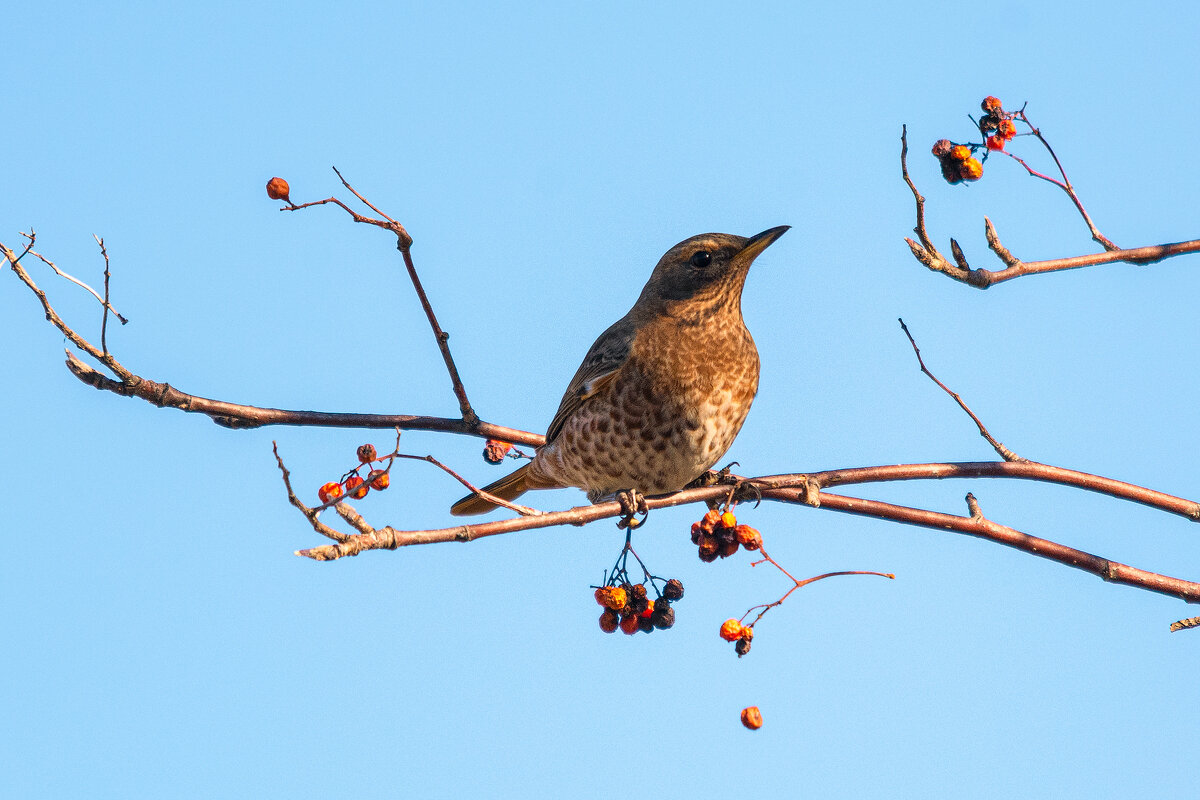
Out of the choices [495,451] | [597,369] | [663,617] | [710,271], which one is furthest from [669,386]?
[663,617]

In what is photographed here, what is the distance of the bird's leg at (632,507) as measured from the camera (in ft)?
15.3

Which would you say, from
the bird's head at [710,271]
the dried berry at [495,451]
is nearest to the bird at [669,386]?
the bird's head at [710,271]

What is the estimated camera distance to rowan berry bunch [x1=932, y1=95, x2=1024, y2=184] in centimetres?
468

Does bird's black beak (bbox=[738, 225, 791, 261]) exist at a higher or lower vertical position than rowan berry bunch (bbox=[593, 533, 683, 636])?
higher

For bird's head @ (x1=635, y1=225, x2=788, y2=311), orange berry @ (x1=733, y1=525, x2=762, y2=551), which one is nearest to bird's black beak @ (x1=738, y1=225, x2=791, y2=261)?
bird's head @ (x1=635, y1=225, x2=788, y2=311)

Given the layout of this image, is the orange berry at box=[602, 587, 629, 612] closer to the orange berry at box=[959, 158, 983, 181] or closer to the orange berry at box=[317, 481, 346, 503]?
the orange berry at box=[317, 481, 346, 503]

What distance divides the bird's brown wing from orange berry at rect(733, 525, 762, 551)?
197cm

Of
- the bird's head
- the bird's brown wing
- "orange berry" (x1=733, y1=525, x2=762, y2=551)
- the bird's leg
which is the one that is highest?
the bird's head

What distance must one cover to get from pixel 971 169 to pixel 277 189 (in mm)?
2818

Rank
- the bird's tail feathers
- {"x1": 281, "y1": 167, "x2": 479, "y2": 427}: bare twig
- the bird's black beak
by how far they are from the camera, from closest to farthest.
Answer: {"x1": 281, "y1": 167, "x2": 479, "y2": 427}: bare twig < the bird's black beak < the bird's tail feathers

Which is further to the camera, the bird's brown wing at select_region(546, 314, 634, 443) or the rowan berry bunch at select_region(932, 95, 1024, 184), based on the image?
the bird's brown wing at select_region(546, 314, 634, 443)

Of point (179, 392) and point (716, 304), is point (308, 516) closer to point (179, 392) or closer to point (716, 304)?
point (179, 392)

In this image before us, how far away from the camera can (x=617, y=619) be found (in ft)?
15.8

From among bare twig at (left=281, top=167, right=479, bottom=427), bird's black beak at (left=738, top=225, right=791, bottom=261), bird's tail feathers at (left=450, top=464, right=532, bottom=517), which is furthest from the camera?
bird's tail feathers at (left=450, top=464, right=532, bottom=517)
